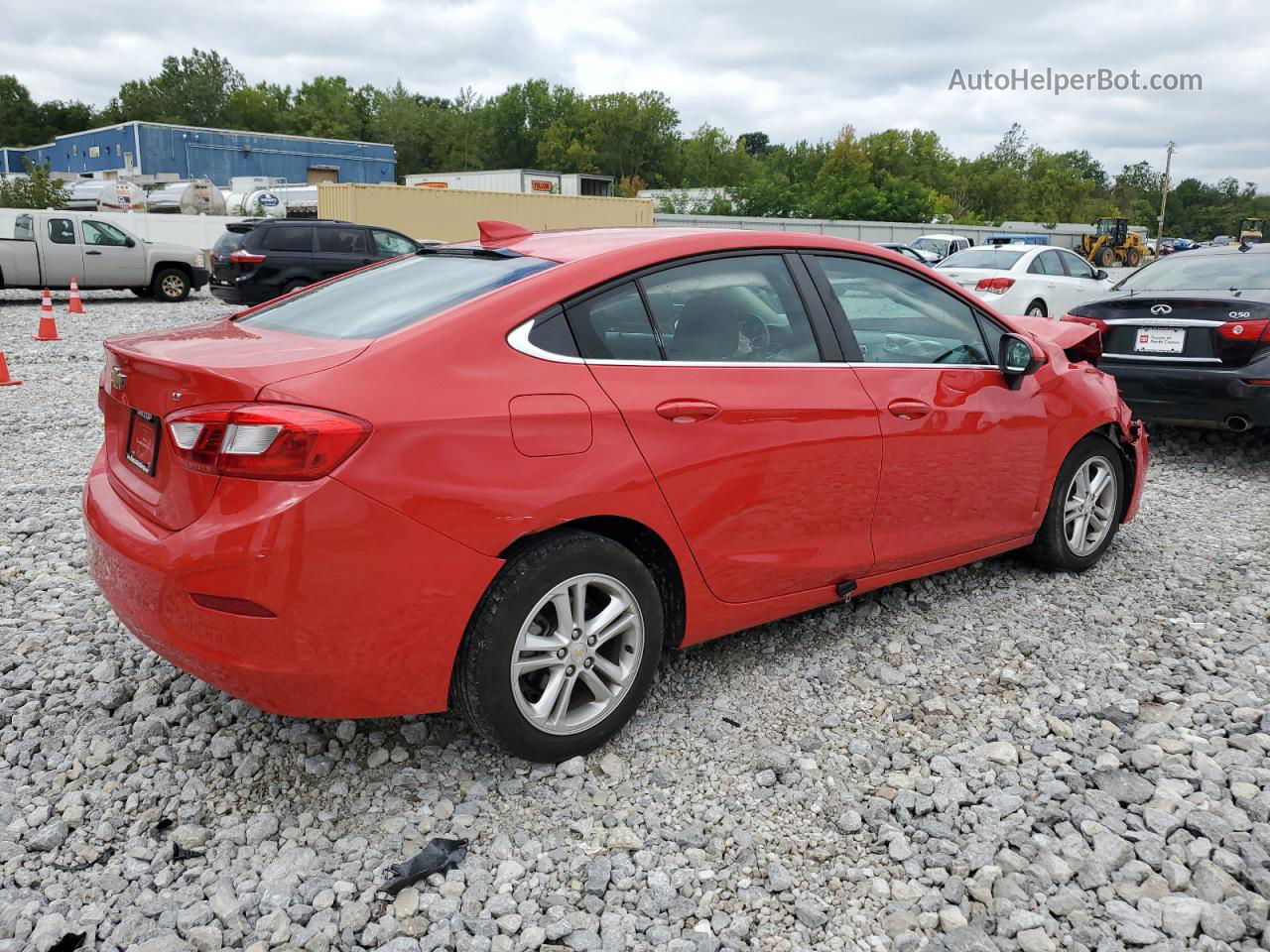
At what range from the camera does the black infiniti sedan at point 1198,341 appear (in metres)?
6.72

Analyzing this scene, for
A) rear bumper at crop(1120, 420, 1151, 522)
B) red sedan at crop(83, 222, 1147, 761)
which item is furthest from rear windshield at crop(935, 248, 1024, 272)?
red sedan at crop(83, 222, 1147, 761)

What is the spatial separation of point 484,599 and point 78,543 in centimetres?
325

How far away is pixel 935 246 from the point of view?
2966 centimetres

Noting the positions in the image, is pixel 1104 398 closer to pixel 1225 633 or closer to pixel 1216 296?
pixel 1225 633

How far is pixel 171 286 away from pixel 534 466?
19165 millimetres

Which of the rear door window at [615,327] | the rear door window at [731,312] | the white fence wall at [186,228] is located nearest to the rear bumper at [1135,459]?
the rear door window at [731,312]

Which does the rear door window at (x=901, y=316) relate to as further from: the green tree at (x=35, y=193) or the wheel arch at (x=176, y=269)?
the green tree at (x=35, y=193)

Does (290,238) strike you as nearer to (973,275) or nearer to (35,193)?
(973,275)

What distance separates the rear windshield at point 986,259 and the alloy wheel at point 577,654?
12956mm

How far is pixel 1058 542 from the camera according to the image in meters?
4.70

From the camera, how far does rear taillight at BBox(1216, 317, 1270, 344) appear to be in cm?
671

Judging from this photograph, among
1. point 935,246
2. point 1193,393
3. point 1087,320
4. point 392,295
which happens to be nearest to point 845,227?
point 935,246

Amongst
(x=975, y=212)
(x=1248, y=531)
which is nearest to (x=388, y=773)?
(x=1248, y=531)

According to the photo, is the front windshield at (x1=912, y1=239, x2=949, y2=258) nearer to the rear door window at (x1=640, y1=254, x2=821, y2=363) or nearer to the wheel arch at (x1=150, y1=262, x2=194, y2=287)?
the wheel arch at (x1=150, y1=262, x2=194, y2=287)
